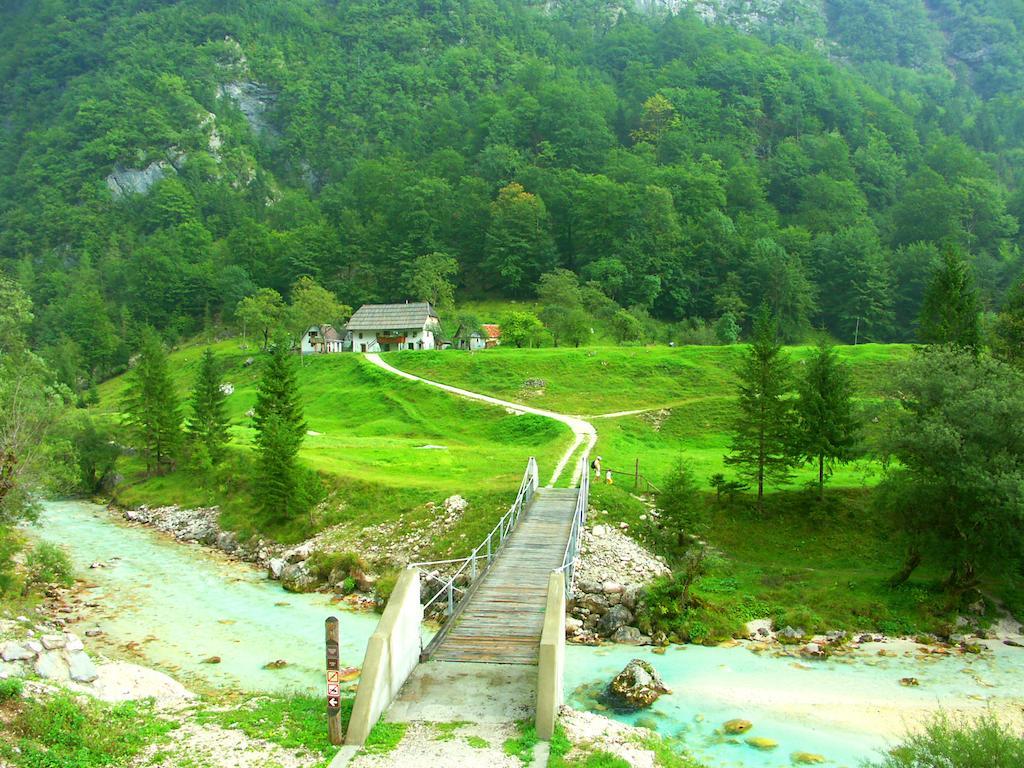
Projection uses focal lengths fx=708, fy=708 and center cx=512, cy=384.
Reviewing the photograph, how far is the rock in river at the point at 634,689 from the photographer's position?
1900 centimetres

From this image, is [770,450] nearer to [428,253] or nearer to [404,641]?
[404,641]

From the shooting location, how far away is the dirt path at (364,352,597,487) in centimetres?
3888

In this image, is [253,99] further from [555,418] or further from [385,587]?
[385,587]

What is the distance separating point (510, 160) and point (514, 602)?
108503mm

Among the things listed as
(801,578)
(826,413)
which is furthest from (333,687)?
(826,413)

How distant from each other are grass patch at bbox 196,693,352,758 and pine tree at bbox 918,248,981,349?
126 ft

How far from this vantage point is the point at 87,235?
13888 cm

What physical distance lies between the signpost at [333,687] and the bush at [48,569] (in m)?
20.8

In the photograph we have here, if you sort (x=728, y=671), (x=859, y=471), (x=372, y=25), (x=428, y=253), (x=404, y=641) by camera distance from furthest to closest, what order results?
(x=372, y=25) → (x=428, y=253) → (x=859, y=471) → (x=728, y=671) → (x=404, y=641)

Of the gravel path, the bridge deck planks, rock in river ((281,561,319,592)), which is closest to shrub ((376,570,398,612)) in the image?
rock in river ((281,561,319,592))

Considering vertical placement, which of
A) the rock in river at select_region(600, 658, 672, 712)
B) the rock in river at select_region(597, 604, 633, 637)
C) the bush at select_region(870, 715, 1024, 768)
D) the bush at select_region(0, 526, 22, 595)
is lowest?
the rock in river at select_region(597, 604, 633, 637)

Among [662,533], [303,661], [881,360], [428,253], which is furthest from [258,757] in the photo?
[428,253]

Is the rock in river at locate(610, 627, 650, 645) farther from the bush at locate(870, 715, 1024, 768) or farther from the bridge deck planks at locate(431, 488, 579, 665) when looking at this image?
the bush at locate(870, 715, 1024, 768)

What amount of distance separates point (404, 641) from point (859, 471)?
100ft
